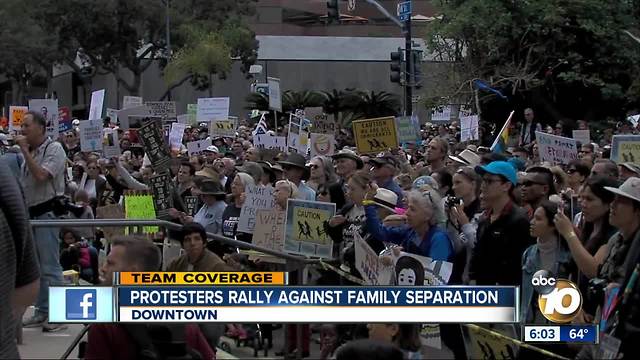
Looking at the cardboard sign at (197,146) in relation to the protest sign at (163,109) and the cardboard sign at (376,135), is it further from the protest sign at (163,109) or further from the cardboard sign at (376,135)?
the cardboard sign at (376,135)

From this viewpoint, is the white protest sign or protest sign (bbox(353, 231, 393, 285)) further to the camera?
the white protest sign

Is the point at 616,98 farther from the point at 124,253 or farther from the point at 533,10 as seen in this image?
the point at 124,253

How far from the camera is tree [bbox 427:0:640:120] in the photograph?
2975cm

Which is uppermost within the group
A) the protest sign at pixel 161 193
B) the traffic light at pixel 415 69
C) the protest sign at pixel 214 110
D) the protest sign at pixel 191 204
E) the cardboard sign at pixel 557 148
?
the traffic light at pixel 415 69

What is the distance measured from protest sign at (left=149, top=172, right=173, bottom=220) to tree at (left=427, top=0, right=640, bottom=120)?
61.9ft

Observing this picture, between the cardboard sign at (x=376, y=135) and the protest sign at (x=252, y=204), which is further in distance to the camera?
the cardboard sign at (x=376, y=135)

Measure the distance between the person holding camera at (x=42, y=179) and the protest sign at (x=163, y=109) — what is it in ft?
48.9

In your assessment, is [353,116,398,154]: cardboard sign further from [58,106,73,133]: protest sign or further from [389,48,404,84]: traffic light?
[389,48,404,84]: traffic light

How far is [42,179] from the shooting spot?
932cm

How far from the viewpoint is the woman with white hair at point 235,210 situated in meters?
10.8

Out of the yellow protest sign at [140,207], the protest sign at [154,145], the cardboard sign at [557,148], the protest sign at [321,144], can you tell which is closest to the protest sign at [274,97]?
the protest sign at [321,144]

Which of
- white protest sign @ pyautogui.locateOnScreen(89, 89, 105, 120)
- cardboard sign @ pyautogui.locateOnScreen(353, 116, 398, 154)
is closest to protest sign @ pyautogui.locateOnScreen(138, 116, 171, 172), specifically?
cardboard sign @ pyautogui.locateOnScreen(353, 116, 398, 154)

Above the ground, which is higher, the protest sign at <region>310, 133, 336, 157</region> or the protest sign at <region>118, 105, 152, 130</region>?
the protest sign at <region>118, 105, 152, 130</region>

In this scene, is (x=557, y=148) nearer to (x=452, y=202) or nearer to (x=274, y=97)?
(x=452, y=202)
